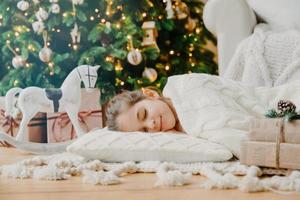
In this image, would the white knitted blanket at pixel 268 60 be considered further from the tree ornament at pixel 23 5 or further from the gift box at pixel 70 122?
the tree ornament at pixel 23 5

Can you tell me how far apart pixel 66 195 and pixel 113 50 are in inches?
77.8

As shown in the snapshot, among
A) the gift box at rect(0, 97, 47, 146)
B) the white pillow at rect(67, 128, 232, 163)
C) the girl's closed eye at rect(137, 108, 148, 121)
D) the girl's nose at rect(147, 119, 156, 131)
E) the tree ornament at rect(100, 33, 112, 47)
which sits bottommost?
the gift box at rect(0, 97, 47, 146)

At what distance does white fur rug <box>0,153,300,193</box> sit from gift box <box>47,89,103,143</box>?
113cm

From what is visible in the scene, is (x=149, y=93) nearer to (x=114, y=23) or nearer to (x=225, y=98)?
(x=225, y=98)

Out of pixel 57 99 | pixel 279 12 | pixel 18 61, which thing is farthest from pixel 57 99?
pixel 279 12

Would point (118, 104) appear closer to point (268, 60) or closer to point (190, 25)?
point (268, 60)

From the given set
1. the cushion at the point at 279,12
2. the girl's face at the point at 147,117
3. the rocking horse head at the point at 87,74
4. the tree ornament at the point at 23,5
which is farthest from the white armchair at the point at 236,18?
the tree ornament at the point at 23,5

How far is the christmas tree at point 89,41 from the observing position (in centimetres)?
295

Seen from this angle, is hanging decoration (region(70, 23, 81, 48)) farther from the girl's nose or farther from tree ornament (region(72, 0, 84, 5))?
the girl's nose

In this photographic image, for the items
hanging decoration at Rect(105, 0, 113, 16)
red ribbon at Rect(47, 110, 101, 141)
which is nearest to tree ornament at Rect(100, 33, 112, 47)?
hanging decoration at Rect(105, 0, 113, 16)

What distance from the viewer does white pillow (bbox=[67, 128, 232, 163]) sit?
52.1 inches

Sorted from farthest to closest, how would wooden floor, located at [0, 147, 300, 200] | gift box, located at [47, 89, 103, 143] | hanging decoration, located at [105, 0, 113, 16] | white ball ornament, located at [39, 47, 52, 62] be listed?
hanging decoration, located at [105, 0, 113, 16] < white ball ornament, located at [39, 47, 52, 62] < gift box, located at [47, 89, 103, 143] < wooden floor, located at [0, 147, 300, 200]

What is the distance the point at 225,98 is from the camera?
1499mm

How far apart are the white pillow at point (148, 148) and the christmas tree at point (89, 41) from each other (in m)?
1.43
